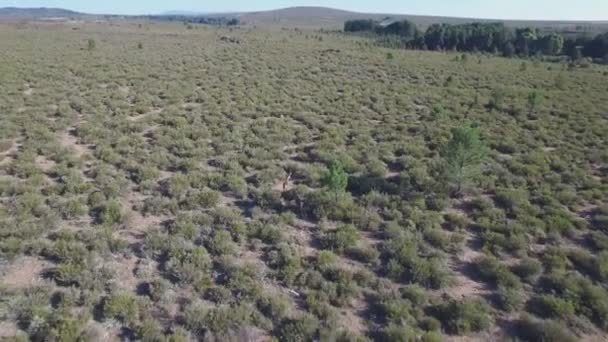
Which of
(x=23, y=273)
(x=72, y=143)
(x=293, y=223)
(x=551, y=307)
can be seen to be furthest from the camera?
(x=72, y=143)

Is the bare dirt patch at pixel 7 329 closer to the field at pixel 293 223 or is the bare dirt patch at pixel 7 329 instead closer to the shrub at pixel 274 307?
the field at pixel 293 223

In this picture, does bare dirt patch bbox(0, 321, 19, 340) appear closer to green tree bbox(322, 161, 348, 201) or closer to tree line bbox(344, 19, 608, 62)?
green tree bbox(322, 161, 348, 201)

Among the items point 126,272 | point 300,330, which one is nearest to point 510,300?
point 300,330

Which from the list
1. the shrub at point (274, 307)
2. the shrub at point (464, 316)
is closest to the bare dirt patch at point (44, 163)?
the shrub at point (274, 307)

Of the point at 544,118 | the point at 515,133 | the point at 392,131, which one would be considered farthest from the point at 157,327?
the point at 544,118

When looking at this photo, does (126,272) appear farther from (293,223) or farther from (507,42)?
(507,42)

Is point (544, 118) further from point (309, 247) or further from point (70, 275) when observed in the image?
point (70, 275)
